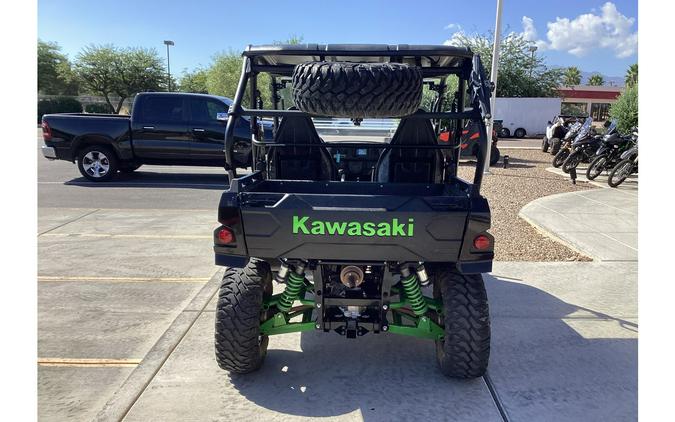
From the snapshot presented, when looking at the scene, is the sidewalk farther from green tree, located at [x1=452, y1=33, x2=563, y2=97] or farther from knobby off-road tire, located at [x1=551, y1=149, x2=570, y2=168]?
green tree, located at [x1=452, y1=33, x2=563, y2=97]

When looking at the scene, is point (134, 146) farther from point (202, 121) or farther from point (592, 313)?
point (592, 313)

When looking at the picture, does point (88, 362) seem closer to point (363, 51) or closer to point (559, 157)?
point (363, 51)

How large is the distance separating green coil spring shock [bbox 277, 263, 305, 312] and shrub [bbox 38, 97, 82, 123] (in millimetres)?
42443

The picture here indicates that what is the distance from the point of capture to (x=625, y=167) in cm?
1080

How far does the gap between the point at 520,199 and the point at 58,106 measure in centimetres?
4063

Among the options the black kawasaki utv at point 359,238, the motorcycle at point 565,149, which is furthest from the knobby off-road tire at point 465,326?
the motorcycle at point 565,149

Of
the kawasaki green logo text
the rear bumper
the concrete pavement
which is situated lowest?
the concrete pavement

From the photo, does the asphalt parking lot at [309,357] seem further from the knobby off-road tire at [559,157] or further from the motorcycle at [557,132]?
the motorcycle at [557,132]

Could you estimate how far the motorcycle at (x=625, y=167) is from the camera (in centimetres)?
1066

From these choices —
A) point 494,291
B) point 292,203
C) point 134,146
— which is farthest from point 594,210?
point 134,146

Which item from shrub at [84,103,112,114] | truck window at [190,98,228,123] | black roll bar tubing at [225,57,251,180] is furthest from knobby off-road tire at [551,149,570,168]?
shrub at [84,103,112,114]

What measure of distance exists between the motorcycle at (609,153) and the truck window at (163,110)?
9672 mm

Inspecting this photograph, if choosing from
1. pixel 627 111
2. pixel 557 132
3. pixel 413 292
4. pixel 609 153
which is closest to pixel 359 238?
pixel 413 292

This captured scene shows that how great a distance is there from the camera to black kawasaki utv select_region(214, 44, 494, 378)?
2.85 meters
